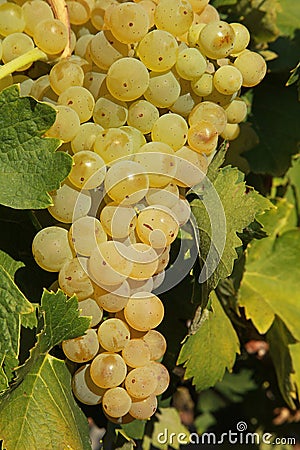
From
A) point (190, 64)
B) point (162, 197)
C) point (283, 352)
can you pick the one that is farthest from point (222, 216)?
point (283, 352)

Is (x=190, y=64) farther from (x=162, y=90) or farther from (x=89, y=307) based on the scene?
(x=89, y=307)

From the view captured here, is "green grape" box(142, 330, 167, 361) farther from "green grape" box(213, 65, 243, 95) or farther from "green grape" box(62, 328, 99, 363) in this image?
"green grape" box(213, 65, 243, 95)

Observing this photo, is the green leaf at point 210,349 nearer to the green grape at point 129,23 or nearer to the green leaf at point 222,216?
the green leaf at point 222,216

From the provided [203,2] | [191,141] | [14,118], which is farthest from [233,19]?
[14,118]
